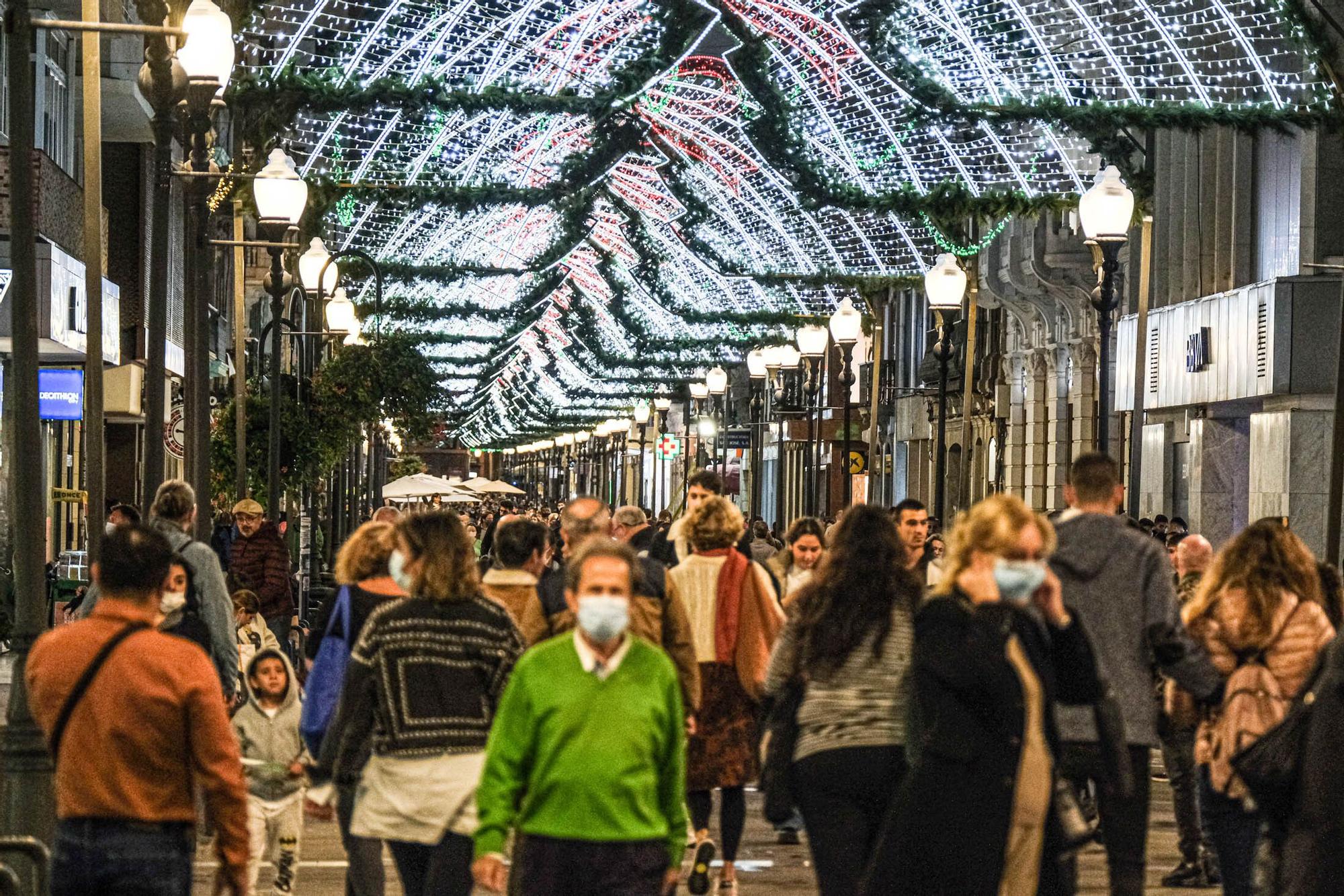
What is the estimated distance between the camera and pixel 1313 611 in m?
9.62

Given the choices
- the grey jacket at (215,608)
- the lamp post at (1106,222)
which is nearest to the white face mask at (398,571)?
the grey jacket at (215,608)

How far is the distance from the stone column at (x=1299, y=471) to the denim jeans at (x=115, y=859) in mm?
26087

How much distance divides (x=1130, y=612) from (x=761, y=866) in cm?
428

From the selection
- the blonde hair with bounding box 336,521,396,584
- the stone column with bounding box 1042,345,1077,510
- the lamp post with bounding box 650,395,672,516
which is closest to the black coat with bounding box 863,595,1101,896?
the blonde hair with bounding box 336,521,396,584

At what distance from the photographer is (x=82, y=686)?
6828mm

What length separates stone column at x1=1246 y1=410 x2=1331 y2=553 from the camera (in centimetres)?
3184

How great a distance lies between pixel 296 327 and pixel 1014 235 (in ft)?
65.7

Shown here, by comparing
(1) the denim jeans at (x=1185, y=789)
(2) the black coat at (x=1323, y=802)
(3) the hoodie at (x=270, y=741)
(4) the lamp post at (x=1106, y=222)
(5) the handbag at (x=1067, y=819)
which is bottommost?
(1) the denim jeans at (x=1185, y=789)

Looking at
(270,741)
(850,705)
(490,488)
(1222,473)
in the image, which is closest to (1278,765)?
(850,705)

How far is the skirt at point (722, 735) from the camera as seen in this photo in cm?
1162

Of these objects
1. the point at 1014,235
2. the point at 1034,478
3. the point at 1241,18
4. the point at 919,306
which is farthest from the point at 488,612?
the point at 919,306

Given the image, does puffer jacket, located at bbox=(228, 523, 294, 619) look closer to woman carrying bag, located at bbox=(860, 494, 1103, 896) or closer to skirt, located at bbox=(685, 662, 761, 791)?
skirt, located at bbox=(685, 662, 761, 791)

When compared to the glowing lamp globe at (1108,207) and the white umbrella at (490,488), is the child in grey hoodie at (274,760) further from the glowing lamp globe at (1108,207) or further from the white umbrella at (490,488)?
the white umbrella at (490,488)

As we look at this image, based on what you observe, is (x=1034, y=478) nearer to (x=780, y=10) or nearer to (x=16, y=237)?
(x=780, y=10)
